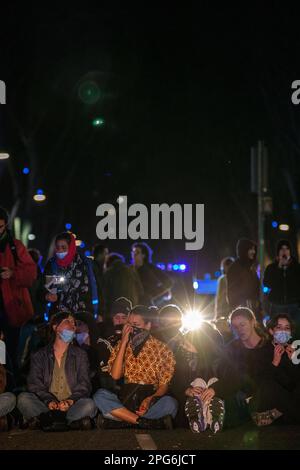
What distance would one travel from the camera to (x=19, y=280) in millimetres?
11625

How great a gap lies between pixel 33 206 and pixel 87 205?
8.32ft

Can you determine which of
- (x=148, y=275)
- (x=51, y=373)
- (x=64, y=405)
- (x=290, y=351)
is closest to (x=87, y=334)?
(x=51, y=373)

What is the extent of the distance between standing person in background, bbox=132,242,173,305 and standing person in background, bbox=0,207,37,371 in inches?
115

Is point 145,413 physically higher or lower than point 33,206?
lower

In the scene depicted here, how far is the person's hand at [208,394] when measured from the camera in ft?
→ 32.1

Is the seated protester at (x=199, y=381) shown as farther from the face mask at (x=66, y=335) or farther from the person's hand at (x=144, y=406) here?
the face mask at (x=66, y=335)

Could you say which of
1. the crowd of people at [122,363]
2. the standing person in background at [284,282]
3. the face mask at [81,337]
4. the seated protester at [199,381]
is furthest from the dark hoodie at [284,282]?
the face mask at [81,337]

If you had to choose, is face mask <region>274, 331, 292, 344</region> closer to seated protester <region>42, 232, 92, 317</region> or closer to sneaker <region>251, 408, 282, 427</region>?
sneaker <region>251, 408, 282, 427</region>

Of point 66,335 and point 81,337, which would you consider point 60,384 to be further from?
point 81,337

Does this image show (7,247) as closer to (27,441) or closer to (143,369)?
(143,369)

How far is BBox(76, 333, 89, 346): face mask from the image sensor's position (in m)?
11.3

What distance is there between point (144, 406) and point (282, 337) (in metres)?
1.60

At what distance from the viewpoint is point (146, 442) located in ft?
28.6
